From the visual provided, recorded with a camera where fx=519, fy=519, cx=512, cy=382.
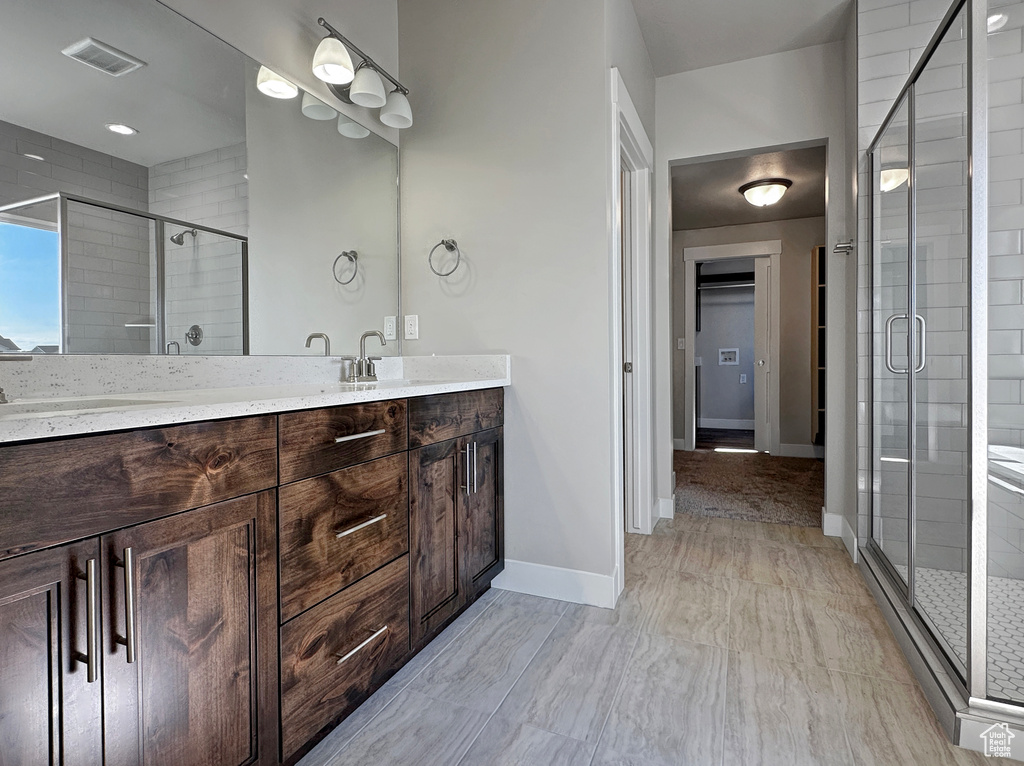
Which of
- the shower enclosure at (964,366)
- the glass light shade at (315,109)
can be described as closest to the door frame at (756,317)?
the shower enclosure at (964,366)

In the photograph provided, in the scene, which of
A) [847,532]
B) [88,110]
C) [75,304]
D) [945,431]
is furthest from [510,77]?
[847,532]

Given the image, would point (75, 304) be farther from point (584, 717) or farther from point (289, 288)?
point (584, 717)

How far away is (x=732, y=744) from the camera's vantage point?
1.27m

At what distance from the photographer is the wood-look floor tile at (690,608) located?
1.81 metres

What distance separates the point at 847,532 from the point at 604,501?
4.94 feet

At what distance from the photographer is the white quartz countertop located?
2.46ft

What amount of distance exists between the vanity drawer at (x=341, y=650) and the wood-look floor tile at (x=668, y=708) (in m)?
0.62

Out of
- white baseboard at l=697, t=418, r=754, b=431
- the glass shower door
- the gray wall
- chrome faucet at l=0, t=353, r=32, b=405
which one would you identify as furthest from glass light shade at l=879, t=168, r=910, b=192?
white baseboard at l=697, t=418, r=754, b=431

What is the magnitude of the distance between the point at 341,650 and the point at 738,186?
4.52 metres

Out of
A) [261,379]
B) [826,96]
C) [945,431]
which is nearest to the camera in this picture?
[945,431]

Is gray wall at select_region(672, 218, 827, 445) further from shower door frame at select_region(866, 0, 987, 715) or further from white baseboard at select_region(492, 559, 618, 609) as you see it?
shower door frame at select_region(866, 0, 987, 715)

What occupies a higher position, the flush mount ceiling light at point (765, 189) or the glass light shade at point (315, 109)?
the flush mount ceiling light at point (765, 189)

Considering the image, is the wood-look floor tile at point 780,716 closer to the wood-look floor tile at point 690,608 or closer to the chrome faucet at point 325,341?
the wood-look floor tile at point 690,608

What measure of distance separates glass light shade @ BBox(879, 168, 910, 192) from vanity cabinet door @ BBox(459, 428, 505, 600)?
183cm
